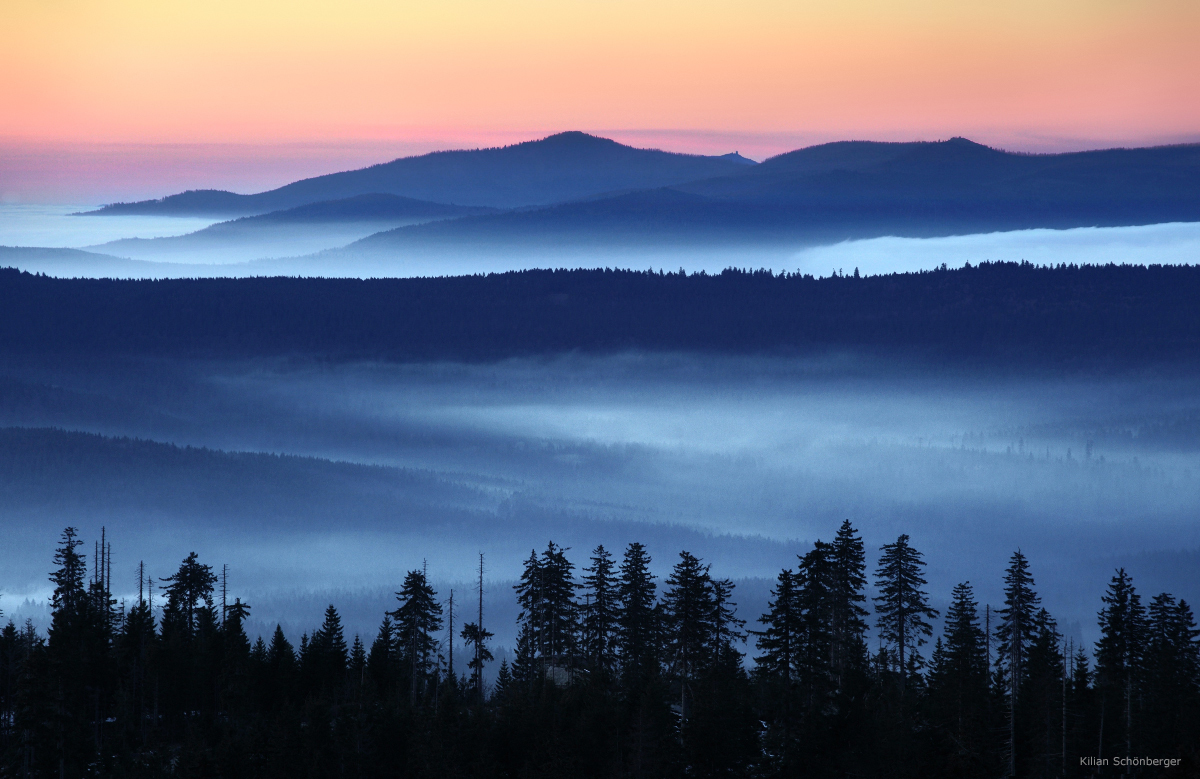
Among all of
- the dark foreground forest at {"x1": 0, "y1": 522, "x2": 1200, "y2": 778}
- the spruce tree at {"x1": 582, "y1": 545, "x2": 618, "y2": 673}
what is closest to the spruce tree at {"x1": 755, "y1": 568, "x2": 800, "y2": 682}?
the dark foreground forest at {"x1": 0, "y1": 522, "x2": 1200, "y2": 778}

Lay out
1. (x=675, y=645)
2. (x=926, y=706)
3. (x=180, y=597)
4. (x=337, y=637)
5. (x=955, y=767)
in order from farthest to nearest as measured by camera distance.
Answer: (x=180, y=597) → (x=337, y=637) → (x=675, y=645) → (x=926, y=706) → (x=955, y=767)

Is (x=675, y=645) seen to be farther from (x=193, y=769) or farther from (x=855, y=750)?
(x=193, y=769)

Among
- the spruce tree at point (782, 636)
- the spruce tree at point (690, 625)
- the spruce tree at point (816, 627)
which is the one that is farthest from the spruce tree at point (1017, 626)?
the spruce tree at point (690, 625)

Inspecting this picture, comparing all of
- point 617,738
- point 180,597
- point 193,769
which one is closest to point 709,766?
point 617,738

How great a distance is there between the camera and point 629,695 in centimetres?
5350

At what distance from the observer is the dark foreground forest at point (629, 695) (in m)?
51.6

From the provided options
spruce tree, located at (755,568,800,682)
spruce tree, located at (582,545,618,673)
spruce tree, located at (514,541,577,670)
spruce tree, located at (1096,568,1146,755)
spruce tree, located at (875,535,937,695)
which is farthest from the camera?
spruce tree, located at (514,541,577,670)

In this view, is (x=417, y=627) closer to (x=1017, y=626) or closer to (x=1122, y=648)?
(x=1017, y=626)

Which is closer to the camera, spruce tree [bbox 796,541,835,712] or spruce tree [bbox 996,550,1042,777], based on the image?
spruce tree [bbox 796,541,835,712]

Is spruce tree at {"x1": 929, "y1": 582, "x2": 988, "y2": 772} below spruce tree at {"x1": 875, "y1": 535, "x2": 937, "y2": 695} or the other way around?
below

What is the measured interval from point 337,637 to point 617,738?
21.7 meters

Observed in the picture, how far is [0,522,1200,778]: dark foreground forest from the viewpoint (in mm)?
51562

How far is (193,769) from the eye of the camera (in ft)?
171

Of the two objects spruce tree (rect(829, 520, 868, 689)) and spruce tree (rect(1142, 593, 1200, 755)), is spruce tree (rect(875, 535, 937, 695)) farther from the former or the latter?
spruce tree (rect(1142, 593, 1200, 755))
